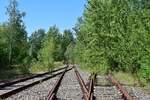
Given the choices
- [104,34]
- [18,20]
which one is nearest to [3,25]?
[18,20]

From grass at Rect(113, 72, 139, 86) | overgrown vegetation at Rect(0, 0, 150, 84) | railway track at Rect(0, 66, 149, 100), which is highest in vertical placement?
overgrown vegetation at Rect(0, 0, 150, 84)

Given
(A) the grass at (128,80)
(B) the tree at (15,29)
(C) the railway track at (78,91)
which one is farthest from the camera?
(B) the tree at (15,29)

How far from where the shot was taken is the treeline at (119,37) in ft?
87.9

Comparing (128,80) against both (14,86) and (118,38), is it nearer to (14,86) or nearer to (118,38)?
(118,38)

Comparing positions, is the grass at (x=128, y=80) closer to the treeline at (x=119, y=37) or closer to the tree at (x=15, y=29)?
the treeline at (x=119, y=37)

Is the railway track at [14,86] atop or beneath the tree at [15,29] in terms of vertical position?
beneath

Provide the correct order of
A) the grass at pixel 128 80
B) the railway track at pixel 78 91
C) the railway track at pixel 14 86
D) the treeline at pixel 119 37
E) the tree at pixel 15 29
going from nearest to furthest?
the railway track at pixel 78 91 → the railway track at pixel 14 86 → the treeline at pixel 119 37 → the grass at pixel 128 80 → the tree at pixel 15 29

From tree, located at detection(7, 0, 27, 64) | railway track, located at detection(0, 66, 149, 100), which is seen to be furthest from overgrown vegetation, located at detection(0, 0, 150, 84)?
tree, located at detection(7, 0, 27, 64)

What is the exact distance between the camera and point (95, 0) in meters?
42.4

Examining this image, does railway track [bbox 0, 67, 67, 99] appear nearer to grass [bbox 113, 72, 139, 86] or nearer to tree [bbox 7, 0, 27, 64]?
grass [bbox 113, 72, 139, 86]

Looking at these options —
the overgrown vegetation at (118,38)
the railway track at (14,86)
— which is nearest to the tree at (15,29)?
the overgrown vegetation at (118,38)

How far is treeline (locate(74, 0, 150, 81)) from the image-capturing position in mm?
26797

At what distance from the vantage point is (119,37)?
32.3 meters

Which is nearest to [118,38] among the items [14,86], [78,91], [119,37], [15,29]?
[119,37]
